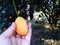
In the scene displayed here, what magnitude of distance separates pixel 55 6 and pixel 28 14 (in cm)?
25

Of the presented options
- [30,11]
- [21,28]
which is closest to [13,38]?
[21,28]

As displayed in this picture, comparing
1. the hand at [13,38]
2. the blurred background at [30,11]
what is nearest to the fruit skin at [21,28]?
the hand at [13,38]

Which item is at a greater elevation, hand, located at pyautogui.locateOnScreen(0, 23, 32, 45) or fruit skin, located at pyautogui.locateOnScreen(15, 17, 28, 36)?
fruit skin, located at pyautogui.locateOnScreen(15, 17, 28, 36)

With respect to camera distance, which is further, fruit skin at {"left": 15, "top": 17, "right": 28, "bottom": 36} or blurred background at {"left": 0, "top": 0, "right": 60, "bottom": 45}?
blurred background at {"left": 0, "top": 0, "right": 60, "bottom": 45}

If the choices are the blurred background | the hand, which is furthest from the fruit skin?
the blurred background

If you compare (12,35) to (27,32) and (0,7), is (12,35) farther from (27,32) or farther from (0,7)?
(0,7)

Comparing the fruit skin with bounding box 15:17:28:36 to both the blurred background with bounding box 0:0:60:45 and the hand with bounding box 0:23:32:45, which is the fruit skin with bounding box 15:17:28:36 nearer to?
the hand with bounding box 0:23:32:45

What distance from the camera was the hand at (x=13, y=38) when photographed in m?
1.37

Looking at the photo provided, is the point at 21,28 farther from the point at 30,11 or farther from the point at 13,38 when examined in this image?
the point at 30,11

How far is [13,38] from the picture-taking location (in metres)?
1.40

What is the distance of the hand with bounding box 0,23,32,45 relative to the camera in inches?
53.8

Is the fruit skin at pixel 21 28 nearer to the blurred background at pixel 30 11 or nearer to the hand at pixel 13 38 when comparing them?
the hand at pixel 13 38

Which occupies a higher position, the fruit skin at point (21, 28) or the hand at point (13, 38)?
the fruit skin at point (21, 28)

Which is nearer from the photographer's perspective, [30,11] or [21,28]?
[21,28]
